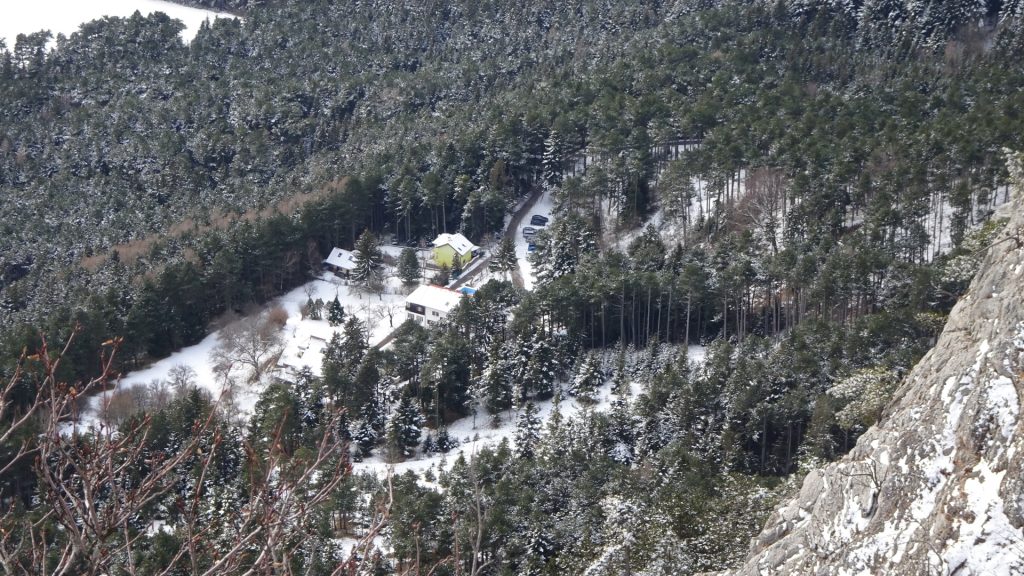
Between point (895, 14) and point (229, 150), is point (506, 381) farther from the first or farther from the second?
point (895, 14)

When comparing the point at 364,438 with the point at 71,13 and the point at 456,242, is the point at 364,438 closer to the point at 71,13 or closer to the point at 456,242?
the point at 456,242

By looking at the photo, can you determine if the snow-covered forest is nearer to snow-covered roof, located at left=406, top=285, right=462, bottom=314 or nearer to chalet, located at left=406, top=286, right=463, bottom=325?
chalet, located at left=406, top=286, right=463, bottom=325

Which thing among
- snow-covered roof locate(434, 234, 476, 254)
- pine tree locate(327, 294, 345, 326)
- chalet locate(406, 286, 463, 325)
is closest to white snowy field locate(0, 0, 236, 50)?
snow-covered roof locate(434, 234, 476, 254)

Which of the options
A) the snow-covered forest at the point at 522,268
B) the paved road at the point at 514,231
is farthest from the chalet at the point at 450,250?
the snow-covered forest at the point at 522,268

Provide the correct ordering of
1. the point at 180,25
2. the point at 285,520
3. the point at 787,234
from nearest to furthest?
the point at 285,520 → the point at 787,234 → the point at 180,25

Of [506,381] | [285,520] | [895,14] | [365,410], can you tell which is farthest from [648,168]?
[285,520]

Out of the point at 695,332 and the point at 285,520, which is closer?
the point at 285,520
